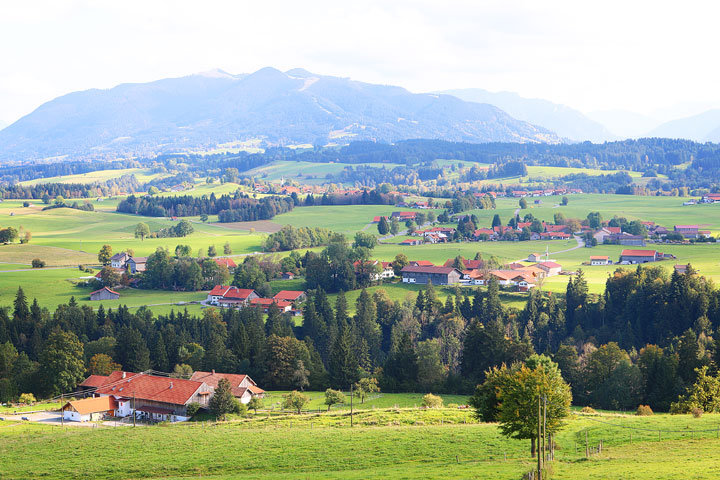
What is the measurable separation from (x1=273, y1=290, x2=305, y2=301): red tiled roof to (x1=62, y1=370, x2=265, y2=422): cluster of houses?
127ft

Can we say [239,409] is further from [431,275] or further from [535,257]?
[535,257]

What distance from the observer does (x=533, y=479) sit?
24.0 meters

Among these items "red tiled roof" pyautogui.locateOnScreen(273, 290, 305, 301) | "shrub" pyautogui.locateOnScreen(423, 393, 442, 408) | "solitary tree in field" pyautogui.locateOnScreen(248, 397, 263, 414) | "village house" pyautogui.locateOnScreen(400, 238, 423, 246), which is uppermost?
"village house" pyautogui.locateOnScreen(400, 238, 423, 246)

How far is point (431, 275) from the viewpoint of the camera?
9969 cm

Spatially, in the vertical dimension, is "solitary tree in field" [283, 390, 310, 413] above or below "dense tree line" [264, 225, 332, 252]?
below

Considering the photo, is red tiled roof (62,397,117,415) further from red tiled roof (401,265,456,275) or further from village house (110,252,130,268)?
village house (110,252,130,268)

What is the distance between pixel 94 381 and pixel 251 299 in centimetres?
3774

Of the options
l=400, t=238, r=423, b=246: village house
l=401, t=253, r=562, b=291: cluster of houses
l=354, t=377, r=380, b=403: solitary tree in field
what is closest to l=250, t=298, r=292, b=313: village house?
l=401, t=253, r=562, b=291: cluster of houses

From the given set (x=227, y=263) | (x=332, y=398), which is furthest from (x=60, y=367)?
(x=227, y=263)

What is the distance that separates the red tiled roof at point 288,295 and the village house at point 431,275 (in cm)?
1561

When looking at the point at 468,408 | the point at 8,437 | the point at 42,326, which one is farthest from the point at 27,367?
the point at 468,408

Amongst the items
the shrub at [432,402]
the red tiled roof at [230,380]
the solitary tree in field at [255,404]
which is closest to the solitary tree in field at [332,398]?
the solitary tree in field at [255,404]

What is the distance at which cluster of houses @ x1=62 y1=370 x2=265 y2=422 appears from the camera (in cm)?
4809

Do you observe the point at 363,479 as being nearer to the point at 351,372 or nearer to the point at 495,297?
the point at 351,372
